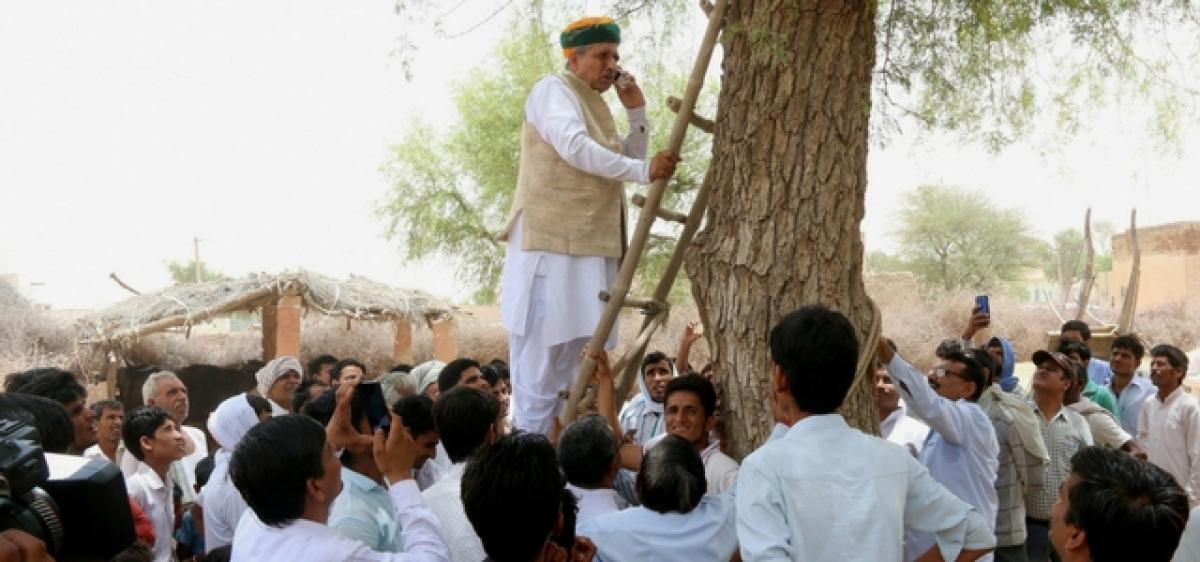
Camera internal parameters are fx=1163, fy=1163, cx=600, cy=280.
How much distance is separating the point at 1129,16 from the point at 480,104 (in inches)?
672

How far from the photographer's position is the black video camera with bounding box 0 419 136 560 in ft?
6.81

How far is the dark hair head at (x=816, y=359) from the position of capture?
2812 millimetres

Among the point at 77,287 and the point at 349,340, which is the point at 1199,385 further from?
the point at 77,287

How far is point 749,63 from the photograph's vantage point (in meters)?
3.85

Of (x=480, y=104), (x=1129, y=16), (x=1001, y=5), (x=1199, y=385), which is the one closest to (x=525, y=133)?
(x=1001, y=5)

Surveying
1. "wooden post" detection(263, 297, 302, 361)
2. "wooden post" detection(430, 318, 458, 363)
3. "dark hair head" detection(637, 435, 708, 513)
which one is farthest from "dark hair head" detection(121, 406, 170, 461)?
"wooden post" detection(430, 318, 458, 363)

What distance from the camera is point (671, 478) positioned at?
11.0 ft

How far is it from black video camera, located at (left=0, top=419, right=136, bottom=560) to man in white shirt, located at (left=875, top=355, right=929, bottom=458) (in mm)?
4100

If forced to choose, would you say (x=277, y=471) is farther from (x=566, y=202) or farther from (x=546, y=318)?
(x=566, y=202)

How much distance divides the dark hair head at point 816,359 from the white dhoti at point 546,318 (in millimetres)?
1779

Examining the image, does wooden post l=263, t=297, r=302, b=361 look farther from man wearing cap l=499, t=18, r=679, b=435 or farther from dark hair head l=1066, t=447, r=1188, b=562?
dark hair head l=1066, t=447, r=1188, b=562

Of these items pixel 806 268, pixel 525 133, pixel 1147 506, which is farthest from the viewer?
pixel 525 133

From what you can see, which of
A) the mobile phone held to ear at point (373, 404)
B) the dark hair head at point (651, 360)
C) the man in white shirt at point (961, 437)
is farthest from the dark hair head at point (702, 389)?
the dark hair head at point (651, 360)

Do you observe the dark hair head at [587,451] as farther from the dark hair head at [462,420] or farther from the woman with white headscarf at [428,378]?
the woman with white headscarf at [428,378]
